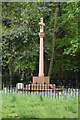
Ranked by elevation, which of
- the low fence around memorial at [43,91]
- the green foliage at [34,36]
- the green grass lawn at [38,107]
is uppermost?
the green foliage at [34,36]

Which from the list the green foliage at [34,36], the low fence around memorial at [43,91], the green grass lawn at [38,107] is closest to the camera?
the green grass lawn at [38,107]

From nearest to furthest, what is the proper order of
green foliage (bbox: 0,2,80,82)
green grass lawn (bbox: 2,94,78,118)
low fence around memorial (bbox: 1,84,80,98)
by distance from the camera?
1. green grass lawn (bbox: 2,94,78,118)
2. low fence around memorial (bbox: 1,84,80,98)
3. green foliage (bbox: 0,2,80,82)

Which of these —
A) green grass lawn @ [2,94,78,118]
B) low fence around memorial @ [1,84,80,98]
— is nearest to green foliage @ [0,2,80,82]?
low fence around memorial @ [1,84,80,98]

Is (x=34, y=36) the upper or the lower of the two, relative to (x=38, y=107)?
upper

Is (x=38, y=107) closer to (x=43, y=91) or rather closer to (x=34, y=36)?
(x=43, y=91)

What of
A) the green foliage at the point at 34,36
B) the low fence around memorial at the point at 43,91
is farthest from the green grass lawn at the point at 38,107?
the green foliage at the point at 34,36

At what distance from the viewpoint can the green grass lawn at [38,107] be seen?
2.65m

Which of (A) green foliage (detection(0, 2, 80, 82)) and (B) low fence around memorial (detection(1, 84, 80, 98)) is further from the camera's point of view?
(A) green foliage (detection(0, 2, 80, 82))

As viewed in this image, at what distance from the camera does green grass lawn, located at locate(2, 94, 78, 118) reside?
2.65 meters

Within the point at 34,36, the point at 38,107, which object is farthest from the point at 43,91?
the point at 34,36

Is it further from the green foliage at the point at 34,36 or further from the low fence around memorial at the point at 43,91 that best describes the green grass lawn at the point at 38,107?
the green foliage at the point at 34,36

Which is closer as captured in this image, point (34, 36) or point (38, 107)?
point (38, 107)

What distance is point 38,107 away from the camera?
2889mm

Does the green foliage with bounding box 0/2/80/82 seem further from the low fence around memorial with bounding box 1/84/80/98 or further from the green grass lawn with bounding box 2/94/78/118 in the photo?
the green grass lawn with bounding box 2/94/78/118
